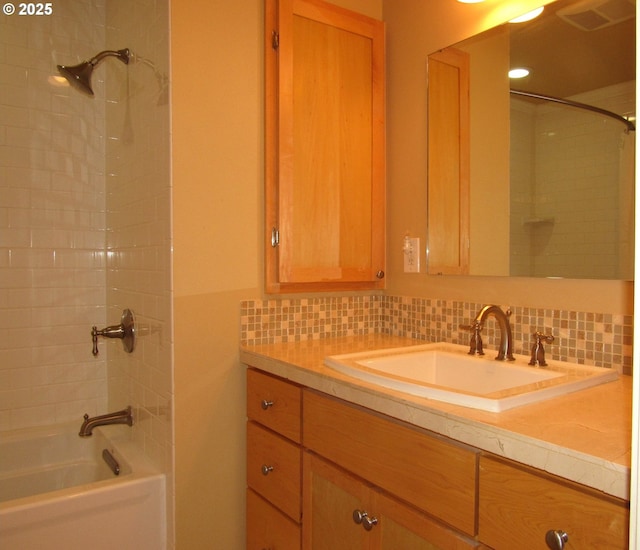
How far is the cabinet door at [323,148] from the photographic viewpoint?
1679 millimetres

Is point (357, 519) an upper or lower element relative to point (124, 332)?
lower

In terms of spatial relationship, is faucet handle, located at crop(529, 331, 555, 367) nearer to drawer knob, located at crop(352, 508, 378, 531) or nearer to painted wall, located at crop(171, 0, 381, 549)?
drawer knob, located at crop(352, 508, 378, 531)

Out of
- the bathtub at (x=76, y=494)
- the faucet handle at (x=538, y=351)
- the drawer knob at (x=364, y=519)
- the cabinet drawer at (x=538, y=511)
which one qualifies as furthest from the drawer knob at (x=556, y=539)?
the bathtub at (x=76, y=494)

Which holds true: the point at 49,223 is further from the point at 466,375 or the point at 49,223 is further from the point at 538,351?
the point at 538,351

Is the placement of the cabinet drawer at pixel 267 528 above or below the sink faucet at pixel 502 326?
below

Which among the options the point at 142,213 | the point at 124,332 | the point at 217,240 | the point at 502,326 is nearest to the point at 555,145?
the point at 502,326

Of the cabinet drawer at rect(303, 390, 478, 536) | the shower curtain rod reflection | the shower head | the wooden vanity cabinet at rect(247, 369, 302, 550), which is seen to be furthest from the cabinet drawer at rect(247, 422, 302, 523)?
the shower head

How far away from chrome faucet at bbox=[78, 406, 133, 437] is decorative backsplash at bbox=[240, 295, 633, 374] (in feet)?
2.13

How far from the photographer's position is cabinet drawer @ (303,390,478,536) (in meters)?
0.89

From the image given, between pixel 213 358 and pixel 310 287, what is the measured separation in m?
0.43

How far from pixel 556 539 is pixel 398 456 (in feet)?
1.15

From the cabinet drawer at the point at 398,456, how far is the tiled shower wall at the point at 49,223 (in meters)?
1.35

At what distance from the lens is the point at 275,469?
148 cm

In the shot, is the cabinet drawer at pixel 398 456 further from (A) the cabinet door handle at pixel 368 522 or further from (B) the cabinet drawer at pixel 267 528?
(B) the cabinet drawer at pixel 267 528
